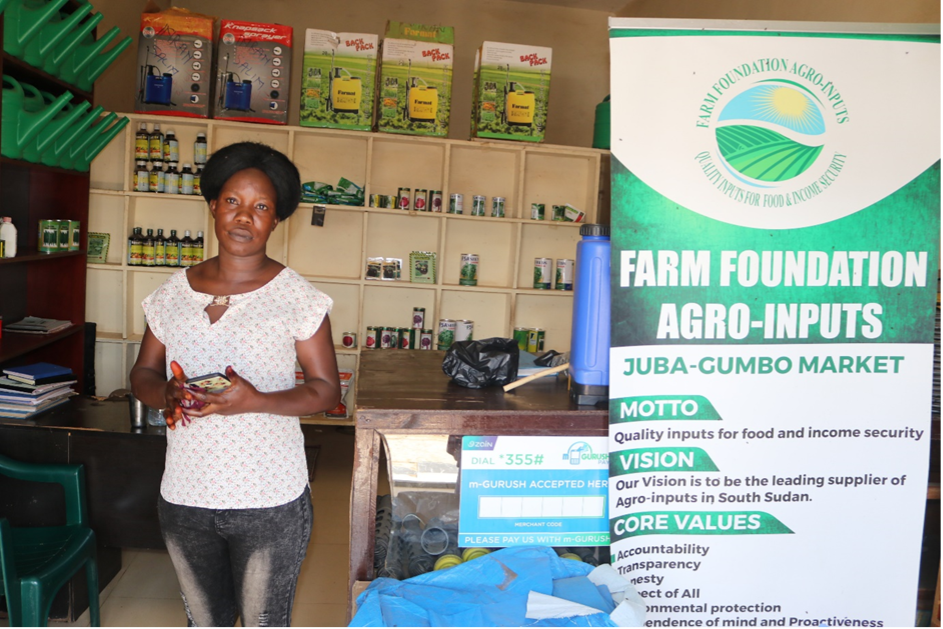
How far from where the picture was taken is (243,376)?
1.60 m

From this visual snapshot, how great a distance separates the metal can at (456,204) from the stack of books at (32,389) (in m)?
2.34

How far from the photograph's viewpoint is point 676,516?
1708 mm

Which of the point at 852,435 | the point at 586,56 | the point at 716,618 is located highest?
the point at 586,56

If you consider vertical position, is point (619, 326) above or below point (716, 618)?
above

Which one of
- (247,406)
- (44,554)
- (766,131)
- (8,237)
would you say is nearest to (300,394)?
(247,406)

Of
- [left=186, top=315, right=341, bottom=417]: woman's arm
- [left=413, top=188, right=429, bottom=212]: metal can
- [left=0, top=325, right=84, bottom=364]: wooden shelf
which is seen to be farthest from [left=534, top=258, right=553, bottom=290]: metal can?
[left=186, top=315, right=341, bottom=417]: woman's arm

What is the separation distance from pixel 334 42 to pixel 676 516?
3.59 meters

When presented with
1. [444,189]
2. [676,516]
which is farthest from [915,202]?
[444,189]

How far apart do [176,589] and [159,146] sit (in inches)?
103

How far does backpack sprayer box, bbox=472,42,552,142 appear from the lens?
4461mm

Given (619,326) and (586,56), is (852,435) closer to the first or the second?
(619,326)

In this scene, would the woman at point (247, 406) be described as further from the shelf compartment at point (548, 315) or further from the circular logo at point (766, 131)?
the shelf compartment at point (548, 315)

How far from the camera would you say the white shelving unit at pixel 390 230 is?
15.0 ft

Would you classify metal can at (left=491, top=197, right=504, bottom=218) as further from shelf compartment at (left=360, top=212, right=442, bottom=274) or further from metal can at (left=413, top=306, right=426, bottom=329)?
metal can at (left=413, top=306, right=426, bottom=329)
